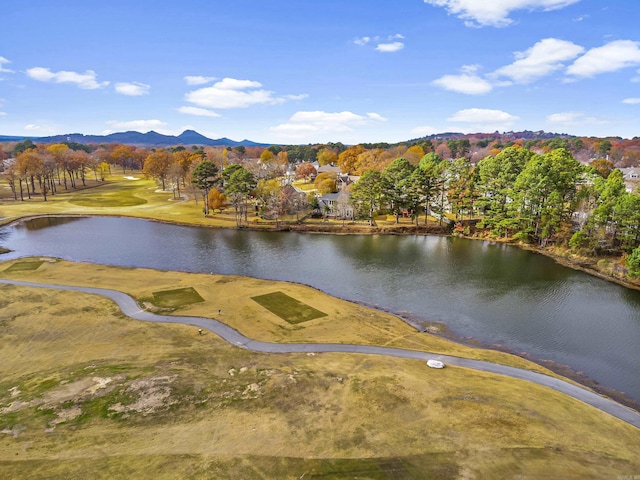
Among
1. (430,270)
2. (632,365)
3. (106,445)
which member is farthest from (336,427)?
(430,270)

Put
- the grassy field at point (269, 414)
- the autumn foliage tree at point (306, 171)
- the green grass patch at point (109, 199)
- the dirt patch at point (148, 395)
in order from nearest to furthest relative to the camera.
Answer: the grassy field at point (269, 414)
the dirt patch at point (148, 395)
the green grass patch at point (109, 199)
the autumn foliage tree at point (306, 171)

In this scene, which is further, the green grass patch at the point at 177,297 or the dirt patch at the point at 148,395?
the green grass patch at the point at 177,297

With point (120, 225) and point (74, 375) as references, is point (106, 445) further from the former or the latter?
point (120, 225)

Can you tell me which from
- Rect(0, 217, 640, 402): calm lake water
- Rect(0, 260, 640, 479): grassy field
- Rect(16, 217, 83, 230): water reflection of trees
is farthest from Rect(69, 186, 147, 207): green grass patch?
Rect(0, 260, 640, 479): grassy field

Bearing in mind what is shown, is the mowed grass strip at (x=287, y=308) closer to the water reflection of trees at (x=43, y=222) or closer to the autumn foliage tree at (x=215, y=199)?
the autumn foliage tree at (x=215, y=199)

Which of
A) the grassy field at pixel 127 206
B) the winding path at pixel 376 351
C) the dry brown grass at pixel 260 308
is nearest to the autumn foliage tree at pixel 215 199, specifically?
the grassy field at pixel 127 206

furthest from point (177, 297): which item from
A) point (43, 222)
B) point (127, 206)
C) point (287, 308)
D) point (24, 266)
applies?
point (127, 206)

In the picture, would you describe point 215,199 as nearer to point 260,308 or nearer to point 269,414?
point 260,308

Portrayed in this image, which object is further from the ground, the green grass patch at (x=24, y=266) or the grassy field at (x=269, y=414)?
the green grass patch at (x=24, y=266)
